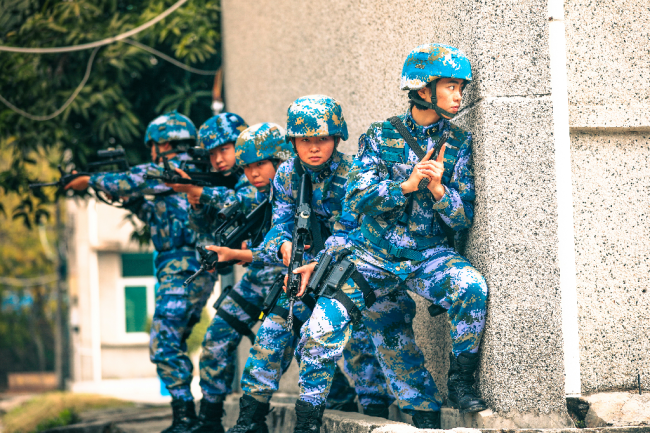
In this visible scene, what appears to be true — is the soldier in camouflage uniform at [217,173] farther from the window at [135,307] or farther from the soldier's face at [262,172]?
the window at [135,307]

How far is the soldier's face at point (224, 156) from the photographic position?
521cm

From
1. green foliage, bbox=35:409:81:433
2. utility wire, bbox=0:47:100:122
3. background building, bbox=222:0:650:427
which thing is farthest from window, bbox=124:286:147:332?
background building, bbox=222:0:650:427

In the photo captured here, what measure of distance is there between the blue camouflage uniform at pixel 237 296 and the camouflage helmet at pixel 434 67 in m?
1.30

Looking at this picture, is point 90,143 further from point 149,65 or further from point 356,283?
point 356,283

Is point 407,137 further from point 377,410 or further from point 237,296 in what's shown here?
point 237,296

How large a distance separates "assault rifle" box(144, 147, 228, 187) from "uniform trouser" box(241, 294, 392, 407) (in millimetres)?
1325

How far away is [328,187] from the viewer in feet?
13.2

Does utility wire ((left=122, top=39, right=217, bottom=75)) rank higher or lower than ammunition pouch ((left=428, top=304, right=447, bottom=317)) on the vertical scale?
higher

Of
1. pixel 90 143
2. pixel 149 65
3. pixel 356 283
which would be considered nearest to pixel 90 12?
pixel 149 65

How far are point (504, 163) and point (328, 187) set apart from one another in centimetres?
98

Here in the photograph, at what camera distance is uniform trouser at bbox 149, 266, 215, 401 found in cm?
529

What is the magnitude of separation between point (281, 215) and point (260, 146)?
67 centimetres

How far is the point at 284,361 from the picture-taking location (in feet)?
13.6

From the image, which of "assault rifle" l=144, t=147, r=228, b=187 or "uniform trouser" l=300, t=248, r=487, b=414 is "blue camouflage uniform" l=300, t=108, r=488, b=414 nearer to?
"uniform trouser" l=300, t=248, r=487, b=414
